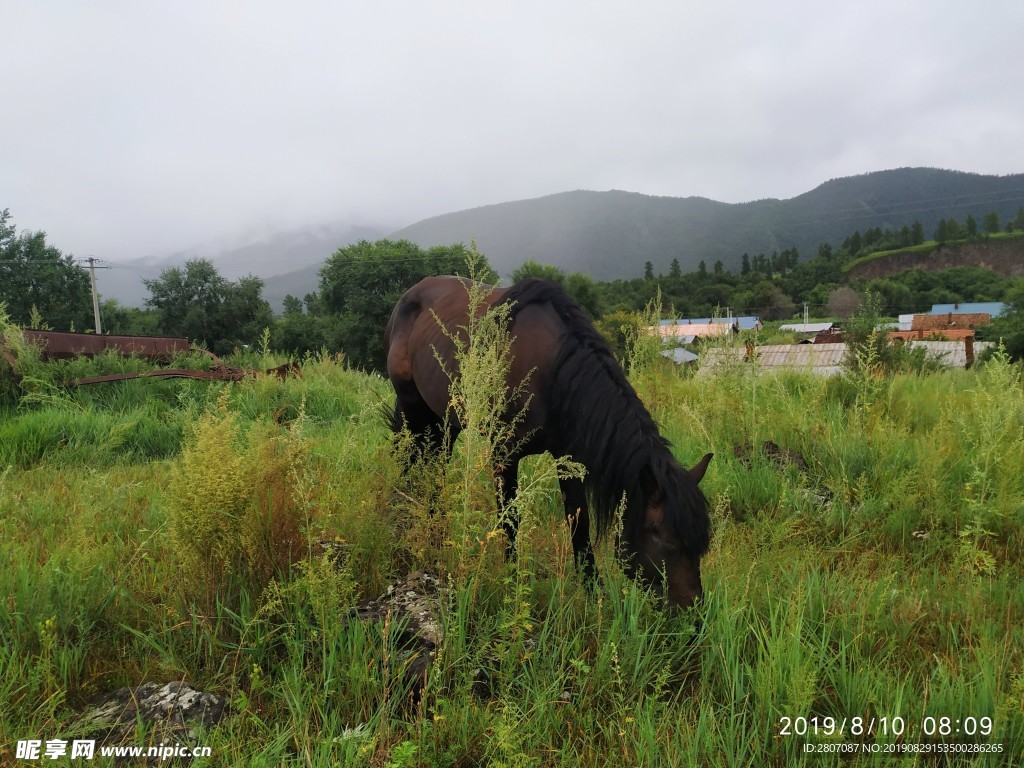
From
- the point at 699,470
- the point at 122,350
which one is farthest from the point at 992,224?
the point at 122,350

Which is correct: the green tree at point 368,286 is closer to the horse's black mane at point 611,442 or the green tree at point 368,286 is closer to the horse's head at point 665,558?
the horse's black mane at point 611,442

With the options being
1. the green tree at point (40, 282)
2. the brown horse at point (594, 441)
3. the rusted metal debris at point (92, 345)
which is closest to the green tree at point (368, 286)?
the green tree at point (40, 282)

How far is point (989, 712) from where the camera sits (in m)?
1.90

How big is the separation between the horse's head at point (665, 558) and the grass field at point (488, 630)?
3.9 inches

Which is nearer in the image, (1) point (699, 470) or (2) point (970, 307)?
(1) point (699, 470)

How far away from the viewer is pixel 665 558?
2.43 meters

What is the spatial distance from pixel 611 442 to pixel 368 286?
168ft

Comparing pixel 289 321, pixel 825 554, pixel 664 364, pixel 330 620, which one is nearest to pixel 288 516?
pixel 330 620

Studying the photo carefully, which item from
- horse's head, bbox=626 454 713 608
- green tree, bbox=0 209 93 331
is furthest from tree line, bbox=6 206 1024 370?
horse's head, bbox=626 454 713 608

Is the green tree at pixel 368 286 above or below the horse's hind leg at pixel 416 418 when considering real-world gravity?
above

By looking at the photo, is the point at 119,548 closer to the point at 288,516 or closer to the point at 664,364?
the point at 288,516

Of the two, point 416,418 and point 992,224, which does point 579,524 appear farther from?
point 992,224

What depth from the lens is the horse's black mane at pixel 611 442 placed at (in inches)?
94.3

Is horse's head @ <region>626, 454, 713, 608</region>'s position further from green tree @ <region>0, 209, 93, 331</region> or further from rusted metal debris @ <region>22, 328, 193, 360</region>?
green tree @ <region>0, 209, 93, 331</region>
